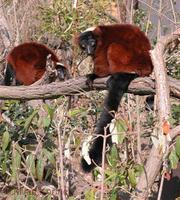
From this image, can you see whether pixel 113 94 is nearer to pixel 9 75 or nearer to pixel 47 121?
pixel 47 121

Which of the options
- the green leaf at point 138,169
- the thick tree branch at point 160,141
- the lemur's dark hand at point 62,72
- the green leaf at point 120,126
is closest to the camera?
the thick tree branch at point 160,141

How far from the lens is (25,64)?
726 cm

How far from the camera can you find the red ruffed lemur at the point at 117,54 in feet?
13.5

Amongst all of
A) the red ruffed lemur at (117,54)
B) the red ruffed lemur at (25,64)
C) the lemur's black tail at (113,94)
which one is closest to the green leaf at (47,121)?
the lemur's black tail at (113,94)

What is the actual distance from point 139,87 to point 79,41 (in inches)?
52.5

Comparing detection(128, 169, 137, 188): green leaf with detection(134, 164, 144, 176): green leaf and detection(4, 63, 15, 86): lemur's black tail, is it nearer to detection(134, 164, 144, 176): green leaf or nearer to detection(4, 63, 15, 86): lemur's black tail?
detection(134, 164, 144, 176): green leaf

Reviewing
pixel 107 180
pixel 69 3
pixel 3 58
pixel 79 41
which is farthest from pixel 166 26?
pixel 107 180

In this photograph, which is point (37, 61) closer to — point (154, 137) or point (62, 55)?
point (62, 55)

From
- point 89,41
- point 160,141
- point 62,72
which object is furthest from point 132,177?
point 62,72

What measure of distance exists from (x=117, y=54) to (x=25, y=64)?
2809 millimetres

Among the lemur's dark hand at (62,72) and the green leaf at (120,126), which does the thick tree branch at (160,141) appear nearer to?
the green leaf at (120,126)

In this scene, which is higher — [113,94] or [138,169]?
[113,94]

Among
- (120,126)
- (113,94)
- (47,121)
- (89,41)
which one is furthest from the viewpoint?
(89,41)

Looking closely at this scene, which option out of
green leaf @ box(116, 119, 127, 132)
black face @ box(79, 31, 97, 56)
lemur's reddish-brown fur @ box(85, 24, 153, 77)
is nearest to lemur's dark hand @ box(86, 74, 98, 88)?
lemur's reddish-brown fur @ box(85, 24, 153, 77)
